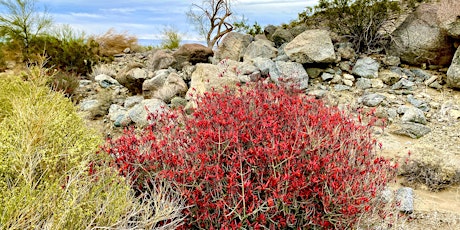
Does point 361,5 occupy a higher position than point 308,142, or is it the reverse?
point 361,5

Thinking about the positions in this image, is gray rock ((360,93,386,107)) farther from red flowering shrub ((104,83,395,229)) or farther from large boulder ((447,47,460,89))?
red flowering shrub ((104,83,395,229))

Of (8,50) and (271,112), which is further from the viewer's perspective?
(8,50)

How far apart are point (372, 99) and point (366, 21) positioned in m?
2.75

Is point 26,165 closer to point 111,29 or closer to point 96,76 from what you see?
point 96,76

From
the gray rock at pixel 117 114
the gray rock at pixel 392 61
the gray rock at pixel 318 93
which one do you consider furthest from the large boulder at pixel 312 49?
the gray rock at pixel 117 114

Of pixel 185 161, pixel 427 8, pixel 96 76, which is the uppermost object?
pixel 427 8

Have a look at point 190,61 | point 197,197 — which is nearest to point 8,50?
point 190,61

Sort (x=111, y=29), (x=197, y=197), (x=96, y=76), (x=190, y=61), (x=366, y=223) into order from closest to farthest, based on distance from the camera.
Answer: (x=197, y=197) < (x=366, y=223) < (x=190, y=61) < (x=96, y=76) < (x=111, y=29)

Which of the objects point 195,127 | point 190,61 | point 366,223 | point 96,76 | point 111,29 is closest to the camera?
point 366,223

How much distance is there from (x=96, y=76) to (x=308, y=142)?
9.46 meters

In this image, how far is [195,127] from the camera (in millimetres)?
3721

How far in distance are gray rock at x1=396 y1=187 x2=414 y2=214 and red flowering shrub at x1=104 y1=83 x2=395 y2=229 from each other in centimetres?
101

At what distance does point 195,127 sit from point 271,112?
70 centimetres

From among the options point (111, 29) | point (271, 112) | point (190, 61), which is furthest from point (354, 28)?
point (111, 29)
